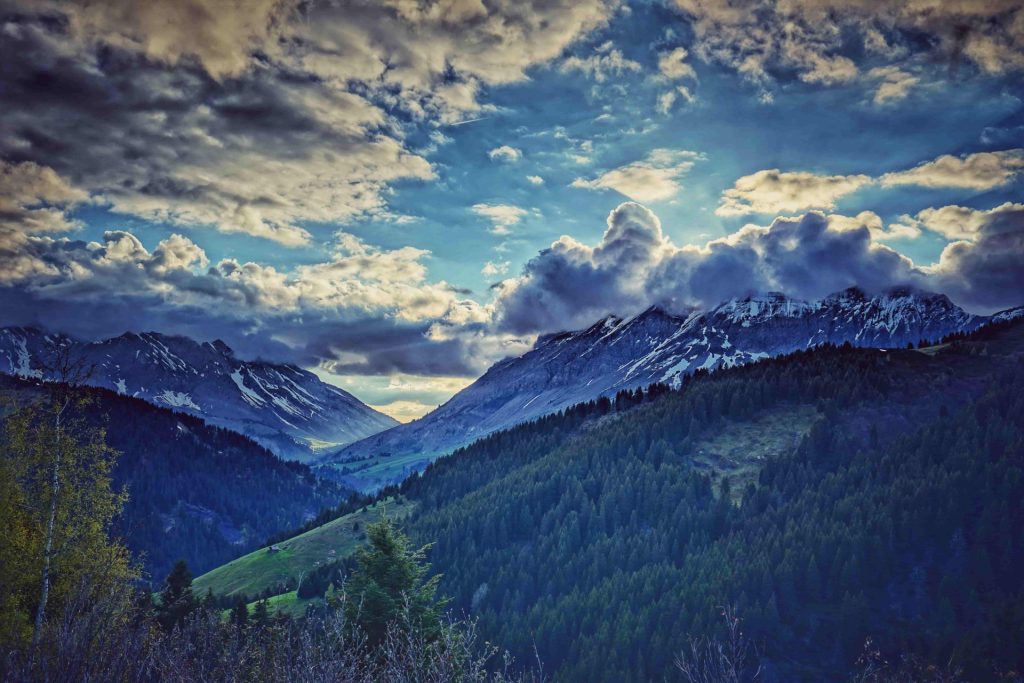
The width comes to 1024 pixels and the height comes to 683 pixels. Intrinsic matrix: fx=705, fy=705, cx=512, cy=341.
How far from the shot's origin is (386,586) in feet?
147

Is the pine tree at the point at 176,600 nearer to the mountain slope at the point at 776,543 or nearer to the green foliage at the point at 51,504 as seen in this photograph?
the mountain slope at the point at 776,543

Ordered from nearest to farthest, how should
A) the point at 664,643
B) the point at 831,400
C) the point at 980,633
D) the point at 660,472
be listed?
the point at 664,643 → the point at 980,633 → the point at 660,472 → the point at 831,400

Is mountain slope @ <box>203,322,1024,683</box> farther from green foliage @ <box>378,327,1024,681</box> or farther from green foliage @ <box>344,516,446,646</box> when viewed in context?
green foliage @ <box>344,516,446,646</box>

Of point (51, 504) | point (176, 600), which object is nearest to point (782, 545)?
point (176, 600)

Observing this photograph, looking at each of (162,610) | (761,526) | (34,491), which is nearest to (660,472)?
(761,526)

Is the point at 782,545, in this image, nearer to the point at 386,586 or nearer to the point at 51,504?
the point at 386,586

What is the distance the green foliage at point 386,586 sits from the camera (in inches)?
1689

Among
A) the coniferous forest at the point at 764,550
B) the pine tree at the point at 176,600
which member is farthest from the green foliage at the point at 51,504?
the coniferous forest at the point at 764,550

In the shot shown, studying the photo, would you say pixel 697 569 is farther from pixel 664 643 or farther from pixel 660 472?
pixel 660 472

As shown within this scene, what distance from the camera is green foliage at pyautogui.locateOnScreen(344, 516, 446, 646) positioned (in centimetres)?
4291

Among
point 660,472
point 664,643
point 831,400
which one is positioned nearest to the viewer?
point 664,643

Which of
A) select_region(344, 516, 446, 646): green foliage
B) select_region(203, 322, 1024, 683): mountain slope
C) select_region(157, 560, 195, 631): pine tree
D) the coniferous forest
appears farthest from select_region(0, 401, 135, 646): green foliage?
select_region(203, 322, 1024, 683): mountain slope

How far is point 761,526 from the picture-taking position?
150 m

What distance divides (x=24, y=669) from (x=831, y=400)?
207 m
